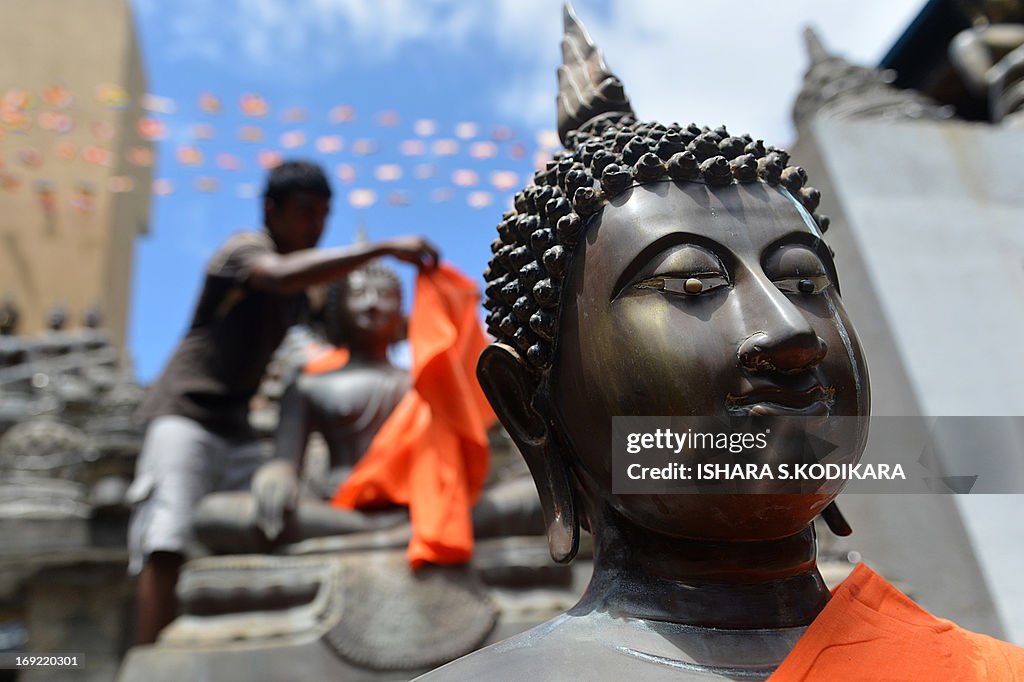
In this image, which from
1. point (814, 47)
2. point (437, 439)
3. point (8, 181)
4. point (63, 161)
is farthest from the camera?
point (63, 161)

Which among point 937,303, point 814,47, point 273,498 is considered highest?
point 814,47

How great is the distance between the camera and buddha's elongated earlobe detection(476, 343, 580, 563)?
123 cm

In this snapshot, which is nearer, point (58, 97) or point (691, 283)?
point (691, 283)

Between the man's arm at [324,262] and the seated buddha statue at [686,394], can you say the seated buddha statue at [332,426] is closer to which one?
the man's arm at [324,262]

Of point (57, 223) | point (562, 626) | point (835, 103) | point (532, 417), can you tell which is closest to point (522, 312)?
point (532, 417)

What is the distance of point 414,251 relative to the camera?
10.1 ft

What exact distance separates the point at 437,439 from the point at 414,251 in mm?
704

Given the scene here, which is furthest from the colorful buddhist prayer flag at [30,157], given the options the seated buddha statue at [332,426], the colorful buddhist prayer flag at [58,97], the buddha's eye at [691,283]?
the buddha's eye at [691,283]

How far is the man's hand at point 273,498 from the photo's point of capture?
280 cm

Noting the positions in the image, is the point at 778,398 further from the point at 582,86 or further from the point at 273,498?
the point at 273,498

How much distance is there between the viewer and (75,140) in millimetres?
11695

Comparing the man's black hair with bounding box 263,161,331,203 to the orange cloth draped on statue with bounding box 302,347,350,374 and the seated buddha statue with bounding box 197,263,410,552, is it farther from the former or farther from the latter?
the orange cloth draped on statue with bounding box 302,347,350,374

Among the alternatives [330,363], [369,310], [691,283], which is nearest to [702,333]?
[691,283]

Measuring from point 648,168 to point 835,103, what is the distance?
2.87m
